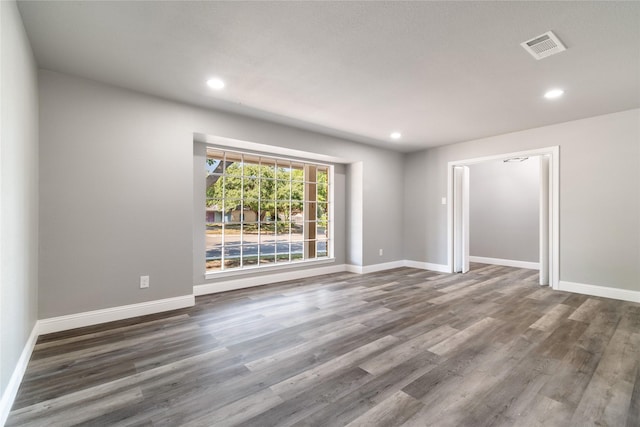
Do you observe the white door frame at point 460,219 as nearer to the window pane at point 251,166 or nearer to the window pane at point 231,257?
the window pane at point 251,166

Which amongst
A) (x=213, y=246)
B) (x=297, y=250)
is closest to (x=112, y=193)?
(x=213, y=246)

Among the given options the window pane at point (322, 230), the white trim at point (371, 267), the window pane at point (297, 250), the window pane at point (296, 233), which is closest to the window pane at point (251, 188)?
the window pane at point (296, 233)

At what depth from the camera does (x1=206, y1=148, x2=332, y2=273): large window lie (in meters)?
4.38

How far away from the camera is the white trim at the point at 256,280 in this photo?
4105 millimetres

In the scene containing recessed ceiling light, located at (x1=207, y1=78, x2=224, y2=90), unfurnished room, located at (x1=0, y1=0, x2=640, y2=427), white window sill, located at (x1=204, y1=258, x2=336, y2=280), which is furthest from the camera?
white window sill, located at (x1=204, y1=258, x2=336, y2=280)

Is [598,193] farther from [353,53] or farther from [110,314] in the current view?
[110,314]

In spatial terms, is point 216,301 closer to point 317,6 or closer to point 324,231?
point 324,231

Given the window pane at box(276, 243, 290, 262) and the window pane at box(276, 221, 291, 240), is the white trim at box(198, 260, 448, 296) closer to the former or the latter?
the window pane at box(276, 243, 290, 262)

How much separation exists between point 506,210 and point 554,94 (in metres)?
3.88

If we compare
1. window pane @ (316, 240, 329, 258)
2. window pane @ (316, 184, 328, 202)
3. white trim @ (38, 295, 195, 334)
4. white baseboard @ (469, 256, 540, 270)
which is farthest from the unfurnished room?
white baseboard @ (469, 256, 540, 270)

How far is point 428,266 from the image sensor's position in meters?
6.04

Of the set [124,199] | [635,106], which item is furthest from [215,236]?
[635,106]

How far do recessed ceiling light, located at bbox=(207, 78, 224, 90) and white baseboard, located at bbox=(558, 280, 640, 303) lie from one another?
5.47 m

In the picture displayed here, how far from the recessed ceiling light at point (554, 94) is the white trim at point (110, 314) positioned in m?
4.83
